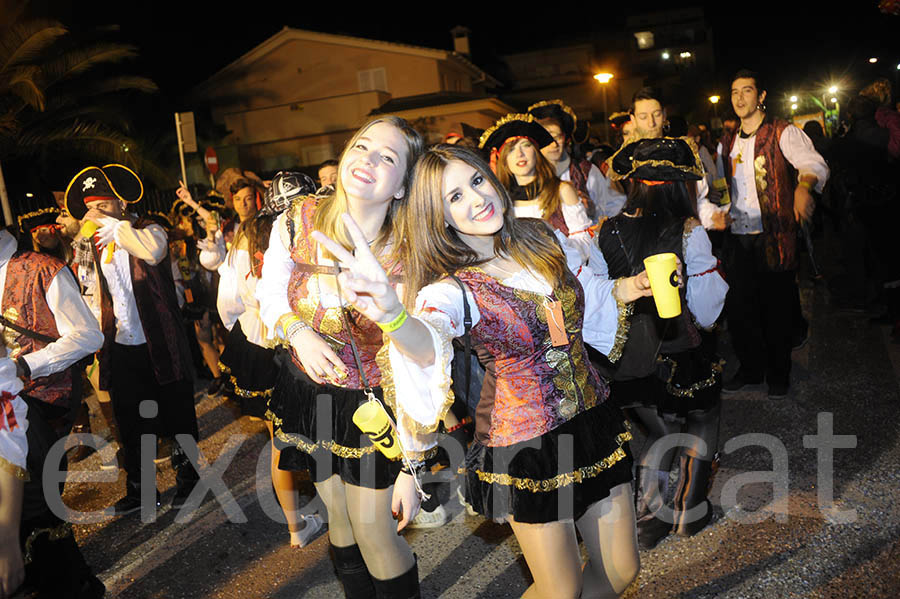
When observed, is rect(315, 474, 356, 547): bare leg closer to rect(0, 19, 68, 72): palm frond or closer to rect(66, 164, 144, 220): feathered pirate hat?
rect(66, 164, 144, 220): feathered pirate hat

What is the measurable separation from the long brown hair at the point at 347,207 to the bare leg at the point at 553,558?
44.9 inches

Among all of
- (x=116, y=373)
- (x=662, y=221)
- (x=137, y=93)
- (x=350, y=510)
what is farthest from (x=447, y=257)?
(x=137, y=93)

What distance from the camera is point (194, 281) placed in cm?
781

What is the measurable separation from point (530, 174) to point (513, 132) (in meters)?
0.32

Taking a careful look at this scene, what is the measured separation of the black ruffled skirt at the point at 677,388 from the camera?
358 centimetres

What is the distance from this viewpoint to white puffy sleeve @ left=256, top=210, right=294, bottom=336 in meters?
2.96

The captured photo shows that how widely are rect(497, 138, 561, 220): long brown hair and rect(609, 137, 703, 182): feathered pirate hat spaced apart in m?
1.24

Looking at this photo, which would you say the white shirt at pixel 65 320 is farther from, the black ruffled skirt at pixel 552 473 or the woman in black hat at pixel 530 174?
the woman in black hat at pixel 530 174

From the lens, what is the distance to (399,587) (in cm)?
293

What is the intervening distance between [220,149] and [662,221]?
2931 cm

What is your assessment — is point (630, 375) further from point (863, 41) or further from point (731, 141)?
point (863, 41)

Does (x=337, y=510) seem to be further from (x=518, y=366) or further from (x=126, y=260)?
(x=126, y=260)

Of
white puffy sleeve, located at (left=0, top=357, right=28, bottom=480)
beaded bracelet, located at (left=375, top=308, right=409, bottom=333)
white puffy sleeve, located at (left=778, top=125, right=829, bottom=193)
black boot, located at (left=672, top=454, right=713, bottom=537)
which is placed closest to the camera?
beaded bracelet, located at (left=375, top=308, right=409, bottom=333)

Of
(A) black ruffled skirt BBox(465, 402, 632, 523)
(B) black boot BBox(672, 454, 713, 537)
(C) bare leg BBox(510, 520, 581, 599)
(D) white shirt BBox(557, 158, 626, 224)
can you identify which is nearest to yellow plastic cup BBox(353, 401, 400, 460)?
(A) black ruffled skirt BBox(465, 402, 632, 523)
